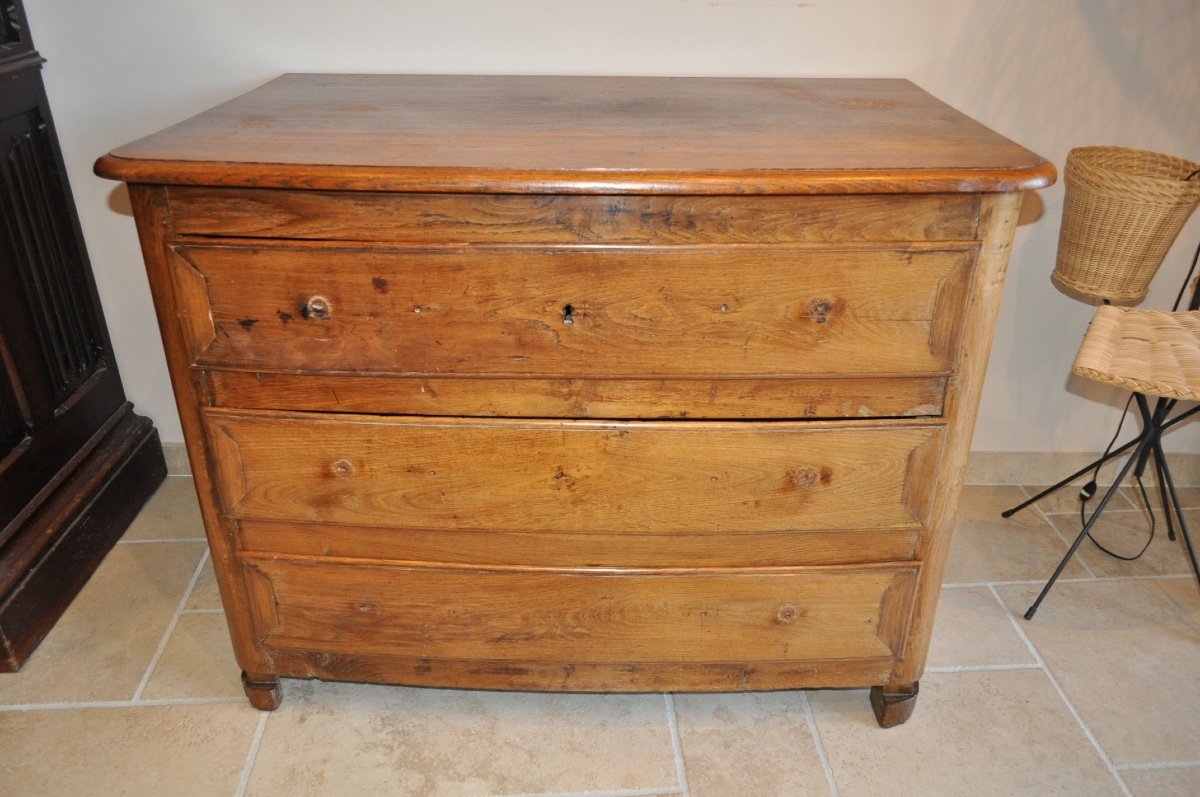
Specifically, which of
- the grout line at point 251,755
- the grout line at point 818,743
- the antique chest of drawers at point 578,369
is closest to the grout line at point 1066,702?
the antique chest of drawers at point 578,369

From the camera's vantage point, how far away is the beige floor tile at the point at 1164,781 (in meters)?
1.60

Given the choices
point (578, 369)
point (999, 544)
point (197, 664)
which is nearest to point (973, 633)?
point (999, 544)

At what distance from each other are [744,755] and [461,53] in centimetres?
147

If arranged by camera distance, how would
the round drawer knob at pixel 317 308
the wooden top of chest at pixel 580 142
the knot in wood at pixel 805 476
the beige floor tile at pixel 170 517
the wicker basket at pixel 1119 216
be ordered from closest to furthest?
the wooden top of chest at pixel 580 142, the round drawer knob at pixel 317 308, the knot in wood at pixel 805 476, the wicker basket at pixel 1119 216, the beige floor tile at pixel 170 517

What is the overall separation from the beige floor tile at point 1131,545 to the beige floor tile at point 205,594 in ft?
6.53

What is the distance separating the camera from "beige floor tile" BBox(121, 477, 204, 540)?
2197mm

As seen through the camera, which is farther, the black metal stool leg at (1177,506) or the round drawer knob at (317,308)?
the black metal stool leg at (1177,506)

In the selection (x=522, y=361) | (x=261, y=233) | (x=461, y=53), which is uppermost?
(x=461, y=53)

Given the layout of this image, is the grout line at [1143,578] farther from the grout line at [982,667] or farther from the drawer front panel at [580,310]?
the drawer front panel at [580,310]

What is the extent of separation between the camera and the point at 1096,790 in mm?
1605

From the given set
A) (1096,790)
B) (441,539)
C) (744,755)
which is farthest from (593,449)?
(1096,790)

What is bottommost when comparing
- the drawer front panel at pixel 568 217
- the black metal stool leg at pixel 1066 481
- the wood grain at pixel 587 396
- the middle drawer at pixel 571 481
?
the black metal stool leg at pixel 1066 481

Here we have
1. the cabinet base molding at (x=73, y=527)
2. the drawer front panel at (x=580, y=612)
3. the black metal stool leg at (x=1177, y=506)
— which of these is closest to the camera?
the drawer front panel at (x=580, y=612)

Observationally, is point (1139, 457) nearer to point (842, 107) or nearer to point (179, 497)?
point (842, 107)
